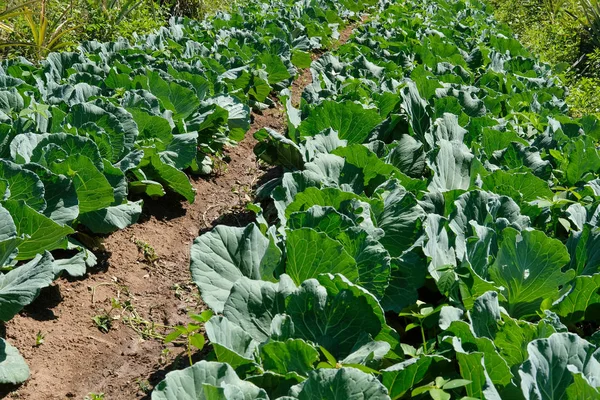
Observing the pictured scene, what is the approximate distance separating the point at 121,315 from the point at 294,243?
1.43 m

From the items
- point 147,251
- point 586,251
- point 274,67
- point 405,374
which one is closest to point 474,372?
point 405,374

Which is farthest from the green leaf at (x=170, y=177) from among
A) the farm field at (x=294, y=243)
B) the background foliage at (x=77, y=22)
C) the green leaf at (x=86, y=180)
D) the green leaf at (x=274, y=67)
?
the background foliage at (x=77, y=22)

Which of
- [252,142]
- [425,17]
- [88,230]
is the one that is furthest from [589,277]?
[425,17]

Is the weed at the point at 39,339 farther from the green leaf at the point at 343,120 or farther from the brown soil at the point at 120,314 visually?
the green leaf at the point at 343,120

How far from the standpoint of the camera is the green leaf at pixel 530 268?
8.99 ft

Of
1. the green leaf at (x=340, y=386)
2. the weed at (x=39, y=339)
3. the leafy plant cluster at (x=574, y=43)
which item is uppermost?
the green leaf at (x=340, y=386)

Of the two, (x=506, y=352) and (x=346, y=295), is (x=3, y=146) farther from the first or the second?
(x=506, y=352)

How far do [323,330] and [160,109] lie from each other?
3021 millimetres

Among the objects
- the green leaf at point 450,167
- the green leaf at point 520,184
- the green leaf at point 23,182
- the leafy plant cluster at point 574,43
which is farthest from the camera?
the leafy plant cluster at point 574,43

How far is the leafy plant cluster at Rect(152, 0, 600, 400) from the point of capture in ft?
6.81

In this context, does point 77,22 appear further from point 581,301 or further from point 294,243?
point 581,301

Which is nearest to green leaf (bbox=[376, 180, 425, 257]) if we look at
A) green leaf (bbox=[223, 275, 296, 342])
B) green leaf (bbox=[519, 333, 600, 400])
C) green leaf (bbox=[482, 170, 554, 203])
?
green leaf (bbox=[482, 170, 554, 203])

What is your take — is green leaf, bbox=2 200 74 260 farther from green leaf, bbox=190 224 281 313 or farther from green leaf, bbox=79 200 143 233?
green leaf, bbox=190 224 281 313

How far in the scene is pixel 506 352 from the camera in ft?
7.62
